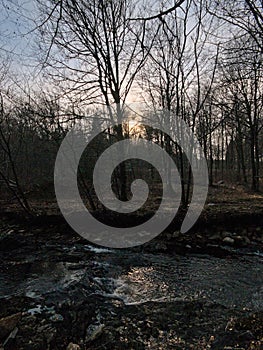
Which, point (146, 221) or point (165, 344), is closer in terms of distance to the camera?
point (165, 344)

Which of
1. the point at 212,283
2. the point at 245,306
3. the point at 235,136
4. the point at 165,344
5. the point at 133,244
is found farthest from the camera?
the point at 235,136

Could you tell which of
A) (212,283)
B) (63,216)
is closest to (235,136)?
(63,216)

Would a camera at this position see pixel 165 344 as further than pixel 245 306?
No

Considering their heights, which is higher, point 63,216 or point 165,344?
point 63,216

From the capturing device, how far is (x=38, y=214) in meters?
8.76

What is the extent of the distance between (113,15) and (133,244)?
293 inches

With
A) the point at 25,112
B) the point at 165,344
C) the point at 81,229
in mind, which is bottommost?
the point at 165,344

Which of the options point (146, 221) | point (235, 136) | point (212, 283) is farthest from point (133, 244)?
point (235, 136)

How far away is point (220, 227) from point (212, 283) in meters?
2.79

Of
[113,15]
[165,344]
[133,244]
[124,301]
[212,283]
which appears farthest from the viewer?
[113,15]

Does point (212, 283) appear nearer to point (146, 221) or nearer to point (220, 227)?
point (220, 227)

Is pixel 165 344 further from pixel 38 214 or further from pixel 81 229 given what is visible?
pixel 38 214

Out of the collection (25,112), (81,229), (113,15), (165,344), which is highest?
(113,15)

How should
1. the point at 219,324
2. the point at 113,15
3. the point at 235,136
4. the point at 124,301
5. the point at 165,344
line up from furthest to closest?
the point at 235,136 < the point at 113,15 < the point at 124,301 < the point at 219,324 < the point at 165,344
